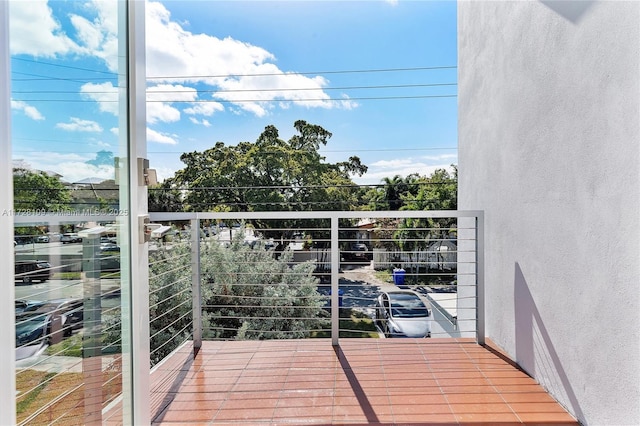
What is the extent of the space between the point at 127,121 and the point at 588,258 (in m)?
1.71

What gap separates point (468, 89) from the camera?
2918 millimetres

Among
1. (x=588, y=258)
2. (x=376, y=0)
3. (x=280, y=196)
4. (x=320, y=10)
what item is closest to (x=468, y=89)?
(x=588, y=258)

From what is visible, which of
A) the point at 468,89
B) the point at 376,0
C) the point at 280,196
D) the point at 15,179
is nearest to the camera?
the point at 15,179

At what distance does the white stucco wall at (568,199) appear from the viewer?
121cm

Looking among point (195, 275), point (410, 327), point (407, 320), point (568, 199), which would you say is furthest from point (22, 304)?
point (410, 327)

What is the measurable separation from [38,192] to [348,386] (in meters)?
1.57

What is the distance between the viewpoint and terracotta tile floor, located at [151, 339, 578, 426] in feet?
4.99

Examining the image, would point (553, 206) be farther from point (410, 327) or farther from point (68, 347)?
point (410, 327)

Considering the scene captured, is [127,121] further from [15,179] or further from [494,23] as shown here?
[494,23]

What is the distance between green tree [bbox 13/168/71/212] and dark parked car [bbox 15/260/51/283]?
10cm

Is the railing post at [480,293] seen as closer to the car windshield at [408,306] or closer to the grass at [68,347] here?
the grass at [68,347]

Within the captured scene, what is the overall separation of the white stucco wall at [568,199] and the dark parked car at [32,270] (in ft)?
5.45

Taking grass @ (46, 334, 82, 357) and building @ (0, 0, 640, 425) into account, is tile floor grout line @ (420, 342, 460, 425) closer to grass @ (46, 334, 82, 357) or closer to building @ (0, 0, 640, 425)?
building @ (0, 0, 640, 425)

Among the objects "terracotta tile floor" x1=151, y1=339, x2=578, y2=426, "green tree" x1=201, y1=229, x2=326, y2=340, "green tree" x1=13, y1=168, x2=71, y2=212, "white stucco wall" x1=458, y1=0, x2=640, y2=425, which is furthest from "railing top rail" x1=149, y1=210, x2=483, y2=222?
"green tree" x1=201, y1=229, x2=326, y2=340
